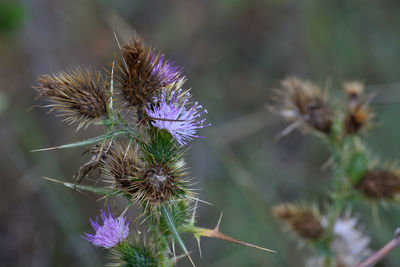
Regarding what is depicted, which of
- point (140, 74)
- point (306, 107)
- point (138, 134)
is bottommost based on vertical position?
point (138, 134)

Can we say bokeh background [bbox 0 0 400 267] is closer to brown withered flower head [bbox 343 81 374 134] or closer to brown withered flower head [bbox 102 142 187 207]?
brown withered flower head [bbox 343 81 374 134]

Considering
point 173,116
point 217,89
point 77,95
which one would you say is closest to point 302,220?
point 173,116

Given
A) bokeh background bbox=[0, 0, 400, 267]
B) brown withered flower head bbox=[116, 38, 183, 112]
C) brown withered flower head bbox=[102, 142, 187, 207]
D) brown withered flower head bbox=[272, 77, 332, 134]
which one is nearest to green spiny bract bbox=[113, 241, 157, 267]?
brown withered flower head bbox=[102, 142, 187, 207]

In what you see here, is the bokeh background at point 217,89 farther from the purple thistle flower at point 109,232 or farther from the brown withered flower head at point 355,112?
the purple thistle flower at point 109,232

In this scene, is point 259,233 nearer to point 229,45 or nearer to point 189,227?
point 229,45

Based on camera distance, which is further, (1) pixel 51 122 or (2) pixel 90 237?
(1) pixel 51 122

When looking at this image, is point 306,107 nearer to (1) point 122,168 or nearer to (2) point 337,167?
(2) point 337,167

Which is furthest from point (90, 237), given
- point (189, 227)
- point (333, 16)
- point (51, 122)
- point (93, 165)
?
point (333, 16)
